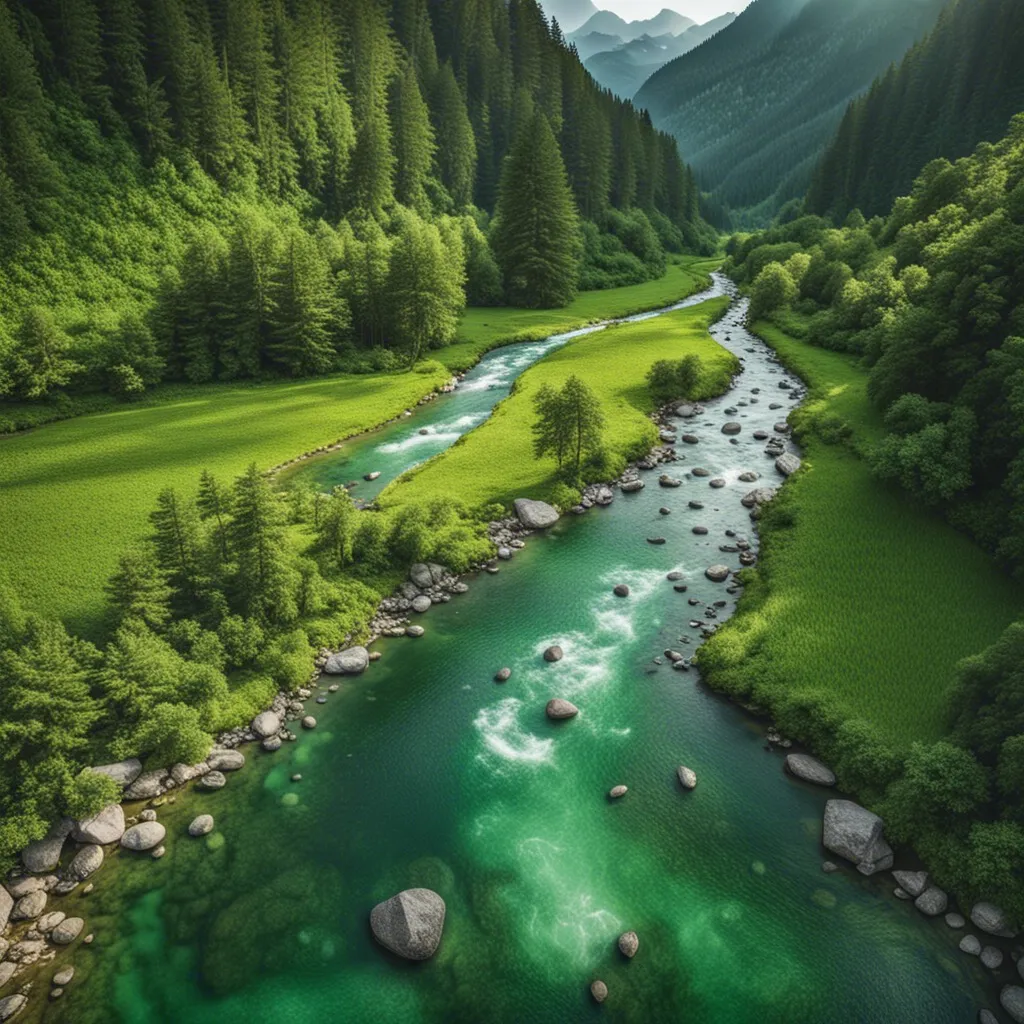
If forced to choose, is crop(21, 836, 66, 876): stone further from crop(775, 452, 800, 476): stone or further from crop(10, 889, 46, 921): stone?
crop(775, 452, 800, 476): stone

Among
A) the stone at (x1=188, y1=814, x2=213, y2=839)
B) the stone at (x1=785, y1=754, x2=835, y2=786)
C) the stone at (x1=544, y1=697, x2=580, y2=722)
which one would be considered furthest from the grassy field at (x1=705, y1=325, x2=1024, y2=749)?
the stone at (x1=188, y1=814, x2=213, y2=839)

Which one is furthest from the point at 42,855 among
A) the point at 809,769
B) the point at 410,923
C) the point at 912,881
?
the point at 912,881

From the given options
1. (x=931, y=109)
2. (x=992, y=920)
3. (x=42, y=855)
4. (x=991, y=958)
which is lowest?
(x=991, y=958)

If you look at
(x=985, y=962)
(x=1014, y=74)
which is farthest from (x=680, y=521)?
(x=1014, y=74)

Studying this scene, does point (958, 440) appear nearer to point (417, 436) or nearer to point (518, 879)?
point (518, 879)

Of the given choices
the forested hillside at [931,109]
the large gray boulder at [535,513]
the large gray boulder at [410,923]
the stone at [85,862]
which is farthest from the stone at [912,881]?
the forested hillside at [931,109]
